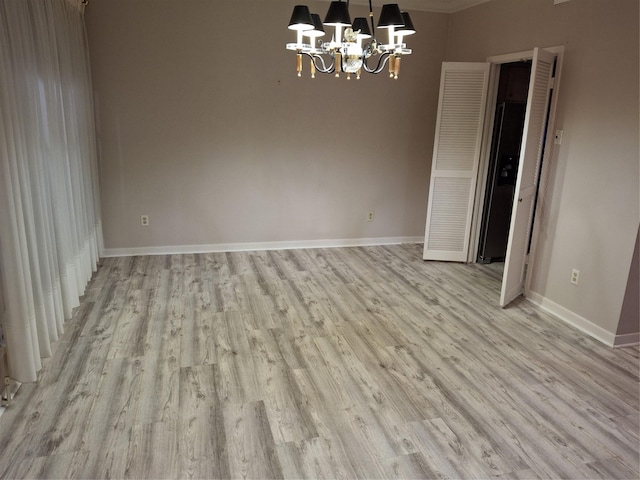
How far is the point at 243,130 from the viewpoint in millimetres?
5074

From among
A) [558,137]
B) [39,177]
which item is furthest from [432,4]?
[39,177]

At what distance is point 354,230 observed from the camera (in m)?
5.73

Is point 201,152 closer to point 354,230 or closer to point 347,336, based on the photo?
point 354,230

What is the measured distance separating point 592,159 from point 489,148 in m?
1.56

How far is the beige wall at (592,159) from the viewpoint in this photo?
3.19m

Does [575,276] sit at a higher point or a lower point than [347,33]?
lower

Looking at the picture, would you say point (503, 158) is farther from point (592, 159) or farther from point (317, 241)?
point (317, 241)

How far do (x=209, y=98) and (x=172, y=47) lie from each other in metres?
0.61

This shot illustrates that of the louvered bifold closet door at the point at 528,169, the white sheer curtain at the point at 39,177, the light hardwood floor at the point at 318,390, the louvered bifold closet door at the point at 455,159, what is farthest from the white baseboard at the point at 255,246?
the louvered bifold closet door at the point at 528,169

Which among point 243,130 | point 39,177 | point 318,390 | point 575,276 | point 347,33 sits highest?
point 347,33

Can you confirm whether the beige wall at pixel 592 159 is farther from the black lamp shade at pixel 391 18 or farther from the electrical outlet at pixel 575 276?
the black lamp shade at pixel 391 18

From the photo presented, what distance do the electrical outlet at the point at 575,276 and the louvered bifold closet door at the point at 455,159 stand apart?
155 cm

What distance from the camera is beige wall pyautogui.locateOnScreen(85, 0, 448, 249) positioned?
4.67m

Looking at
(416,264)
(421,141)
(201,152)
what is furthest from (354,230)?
(201,152)
